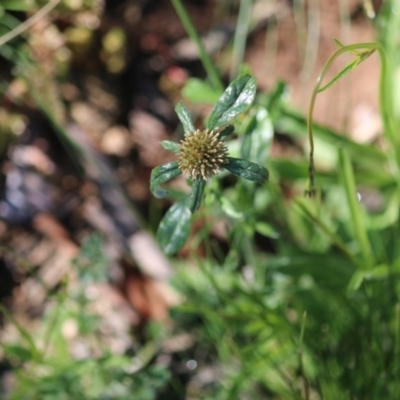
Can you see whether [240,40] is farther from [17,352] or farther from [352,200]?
[17,352]

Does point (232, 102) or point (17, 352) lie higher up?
point (232, 102)

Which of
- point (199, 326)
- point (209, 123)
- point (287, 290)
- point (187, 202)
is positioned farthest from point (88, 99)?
point (209, 123)

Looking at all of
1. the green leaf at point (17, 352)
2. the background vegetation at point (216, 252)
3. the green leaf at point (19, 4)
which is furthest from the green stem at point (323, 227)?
the green leaf at point (19, 4)

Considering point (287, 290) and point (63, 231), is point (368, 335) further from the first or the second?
point (63, 231)

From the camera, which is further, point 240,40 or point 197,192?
point 240,40

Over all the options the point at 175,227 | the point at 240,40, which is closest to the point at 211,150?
the point at 175,227

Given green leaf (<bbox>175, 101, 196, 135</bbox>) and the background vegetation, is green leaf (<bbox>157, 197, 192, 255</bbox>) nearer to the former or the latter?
the background vegetation

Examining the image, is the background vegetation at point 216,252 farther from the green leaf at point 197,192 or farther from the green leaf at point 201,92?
the green leaf at point 197,192
